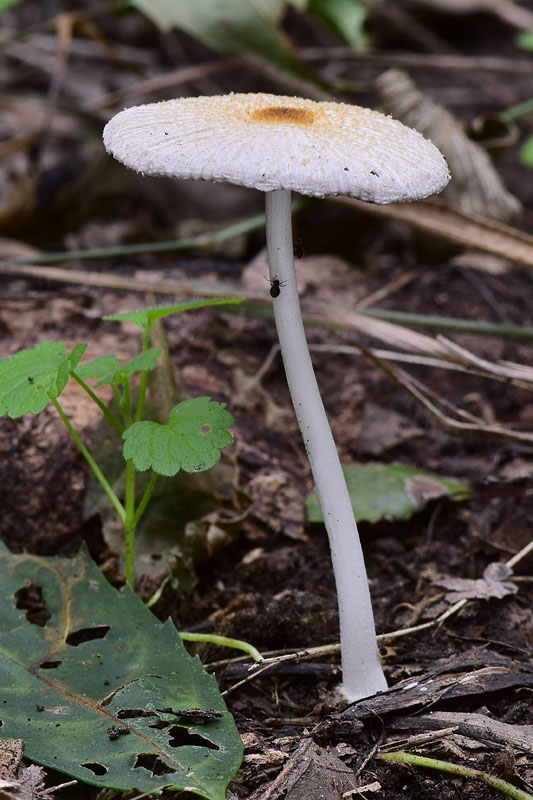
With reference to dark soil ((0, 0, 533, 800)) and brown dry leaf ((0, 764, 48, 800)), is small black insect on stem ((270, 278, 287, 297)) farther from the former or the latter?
brown dry leaf ((0, 764, 48, 800))

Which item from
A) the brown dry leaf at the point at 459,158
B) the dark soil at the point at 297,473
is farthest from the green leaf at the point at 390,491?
Answer: the brown dry leaf at the point at 459,158

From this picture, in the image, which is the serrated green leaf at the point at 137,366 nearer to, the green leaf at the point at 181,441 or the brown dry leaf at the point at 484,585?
the green leaf at the point at 181,441

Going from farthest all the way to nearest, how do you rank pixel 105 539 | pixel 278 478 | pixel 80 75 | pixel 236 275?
1. pixel 80 75
2. pixel 236 275
3. pixel 278 478
4. pixel 105 539

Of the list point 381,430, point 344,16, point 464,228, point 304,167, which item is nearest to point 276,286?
point 304,167

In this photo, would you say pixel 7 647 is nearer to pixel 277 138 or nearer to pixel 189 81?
pixel 277 138

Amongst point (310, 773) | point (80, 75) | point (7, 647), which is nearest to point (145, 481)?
point (7, 647)

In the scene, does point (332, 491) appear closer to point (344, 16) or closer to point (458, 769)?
point (458, 769)
